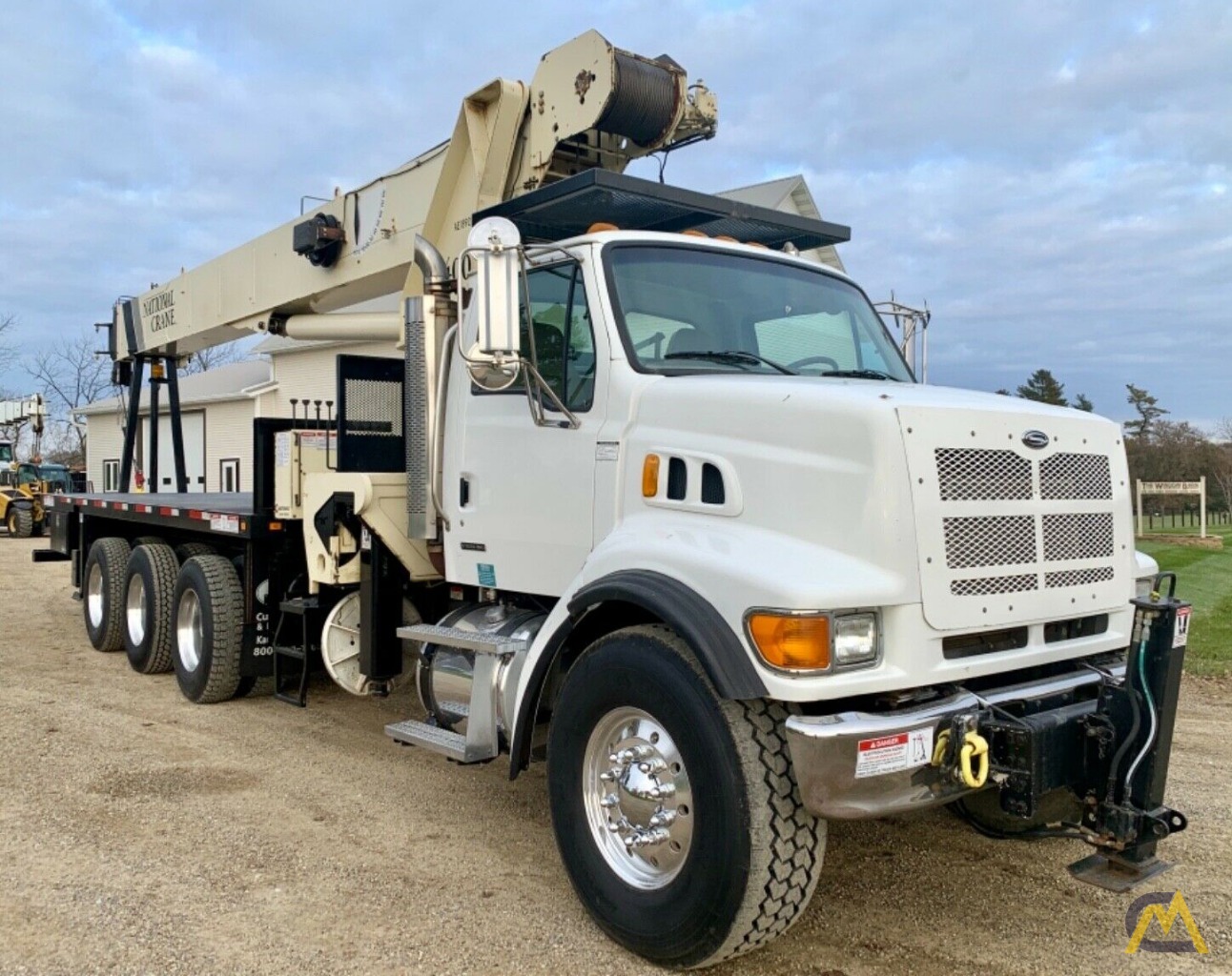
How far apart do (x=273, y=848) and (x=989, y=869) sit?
3.10 metres

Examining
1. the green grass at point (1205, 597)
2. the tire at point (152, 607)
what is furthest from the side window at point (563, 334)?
the green grass at point (1205, 597)

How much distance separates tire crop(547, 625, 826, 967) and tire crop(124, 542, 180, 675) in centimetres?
509

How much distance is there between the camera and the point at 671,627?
348 centimetres

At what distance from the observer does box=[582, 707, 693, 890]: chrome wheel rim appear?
3.54 meters

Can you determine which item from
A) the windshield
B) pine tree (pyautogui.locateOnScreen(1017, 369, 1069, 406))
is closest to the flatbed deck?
the windshield

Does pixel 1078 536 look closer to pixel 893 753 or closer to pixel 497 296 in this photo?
pixel 893 753

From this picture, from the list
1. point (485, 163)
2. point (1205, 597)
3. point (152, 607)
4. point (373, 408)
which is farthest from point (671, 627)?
point (1205, 597)

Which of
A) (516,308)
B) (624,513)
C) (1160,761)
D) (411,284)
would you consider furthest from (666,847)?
(411,284)

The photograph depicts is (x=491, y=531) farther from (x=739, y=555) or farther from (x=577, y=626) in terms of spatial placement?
(x=739, y=555)

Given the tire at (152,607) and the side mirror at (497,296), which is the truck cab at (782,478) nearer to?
the side mirror at (497,296)

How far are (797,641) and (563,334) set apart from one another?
1.84 metres

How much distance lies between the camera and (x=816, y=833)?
10.9ft

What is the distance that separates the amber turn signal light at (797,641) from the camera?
10.3 feet

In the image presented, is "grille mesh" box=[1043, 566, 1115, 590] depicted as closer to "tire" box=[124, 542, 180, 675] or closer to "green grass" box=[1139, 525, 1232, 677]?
"green grass" box=[1139, 525, 1232, 677]
